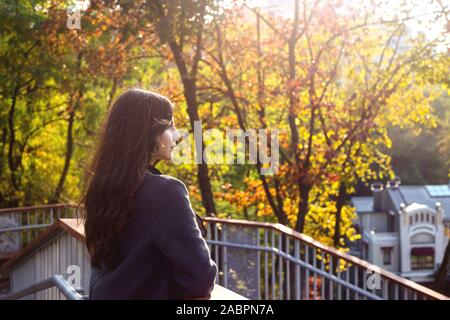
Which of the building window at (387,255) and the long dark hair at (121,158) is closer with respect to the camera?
the long dark hair at (121,158)

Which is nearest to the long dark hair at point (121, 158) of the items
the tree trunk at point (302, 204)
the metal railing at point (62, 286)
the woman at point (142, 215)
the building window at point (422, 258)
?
the woman at point (142, 215)

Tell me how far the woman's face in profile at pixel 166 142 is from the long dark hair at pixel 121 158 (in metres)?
0.02

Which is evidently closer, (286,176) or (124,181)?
(124,181)

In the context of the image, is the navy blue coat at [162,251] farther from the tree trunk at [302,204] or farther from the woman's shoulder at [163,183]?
the tree trunk at [302,204]

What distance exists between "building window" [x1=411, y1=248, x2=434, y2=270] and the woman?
44778mm

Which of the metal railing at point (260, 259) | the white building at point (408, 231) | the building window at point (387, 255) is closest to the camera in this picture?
the metal railing at point (260, 259)

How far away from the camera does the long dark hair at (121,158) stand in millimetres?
2336

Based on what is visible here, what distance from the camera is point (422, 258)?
4559 cm

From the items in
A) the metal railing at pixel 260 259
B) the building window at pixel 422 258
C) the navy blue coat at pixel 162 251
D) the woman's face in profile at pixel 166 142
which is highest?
the woman's face in profile at pixel 166 142

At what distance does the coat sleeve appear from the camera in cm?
224

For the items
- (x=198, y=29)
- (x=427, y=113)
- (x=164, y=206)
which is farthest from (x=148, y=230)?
(x=427, y=113)

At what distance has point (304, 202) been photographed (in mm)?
13031
